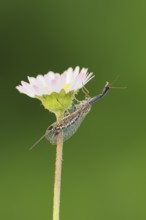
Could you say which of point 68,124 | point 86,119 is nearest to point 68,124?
point 68,124

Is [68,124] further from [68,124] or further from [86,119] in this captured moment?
[86,119]

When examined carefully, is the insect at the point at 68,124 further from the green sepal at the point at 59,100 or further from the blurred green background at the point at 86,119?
the blurred green background at the point at 86,119

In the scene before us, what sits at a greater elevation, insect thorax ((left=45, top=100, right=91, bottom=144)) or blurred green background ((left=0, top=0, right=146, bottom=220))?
blurred green background ((left=0, top=0, right=146, bottom=220))

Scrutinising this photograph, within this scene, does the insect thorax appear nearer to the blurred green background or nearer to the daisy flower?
the daisy flower

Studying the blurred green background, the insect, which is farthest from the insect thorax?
the blurred green background

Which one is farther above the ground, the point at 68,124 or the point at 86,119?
the point at 86,119

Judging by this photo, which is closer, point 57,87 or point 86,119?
A: point 57,87

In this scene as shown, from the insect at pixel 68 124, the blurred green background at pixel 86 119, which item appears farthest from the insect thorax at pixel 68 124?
the blurred green background at pixel 86 119
